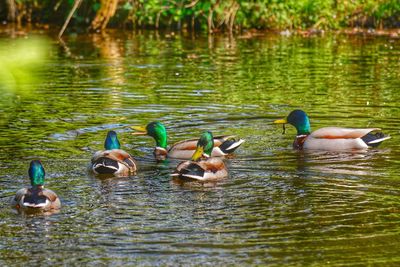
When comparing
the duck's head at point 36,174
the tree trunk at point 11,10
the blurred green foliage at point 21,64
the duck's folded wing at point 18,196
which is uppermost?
the blurred green foliage at point 21,64

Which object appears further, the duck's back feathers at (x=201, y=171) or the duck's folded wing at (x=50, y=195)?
the duck's back feathers at (x=201, y=171)

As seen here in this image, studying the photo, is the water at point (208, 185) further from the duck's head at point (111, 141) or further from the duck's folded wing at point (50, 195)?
the duck's head at point (111, 141)

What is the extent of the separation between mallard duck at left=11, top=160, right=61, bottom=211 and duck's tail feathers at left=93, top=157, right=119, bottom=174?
1.47 meters

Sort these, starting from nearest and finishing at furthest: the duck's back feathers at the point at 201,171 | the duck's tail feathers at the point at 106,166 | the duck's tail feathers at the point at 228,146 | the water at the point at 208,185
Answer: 1. the water at the point at 208,185
2. the duck's back feathers at the point at 201,171
3. the duck's tail feathers at the point at 106,166
4. the duck's tail feathers at the point at 228,146

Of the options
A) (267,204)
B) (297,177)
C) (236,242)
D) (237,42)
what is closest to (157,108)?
(297,177)

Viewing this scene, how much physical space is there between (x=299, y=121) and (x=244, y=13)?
16.6 metres

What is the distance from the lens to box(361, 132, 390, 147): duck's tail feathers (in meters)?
12.7

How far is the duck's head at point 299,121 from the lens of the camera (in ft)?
43.7

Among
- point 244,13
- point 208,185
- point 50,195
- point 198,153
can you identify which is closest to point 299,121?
point 198,153

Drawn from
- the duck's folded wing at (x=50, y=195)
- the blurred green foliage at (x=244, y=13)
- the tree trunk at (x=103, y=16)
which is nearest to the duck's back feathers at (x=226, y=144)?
the duck's folded wing at (x=50, y=195)

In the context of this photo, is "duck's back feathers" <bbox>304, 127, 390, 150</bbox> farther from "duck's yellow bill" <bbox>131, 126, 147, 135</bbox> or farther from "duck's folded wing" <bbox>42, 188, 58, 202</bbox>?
"duck's folded wing" <bbox>42, 188, 58, 202</bbox>

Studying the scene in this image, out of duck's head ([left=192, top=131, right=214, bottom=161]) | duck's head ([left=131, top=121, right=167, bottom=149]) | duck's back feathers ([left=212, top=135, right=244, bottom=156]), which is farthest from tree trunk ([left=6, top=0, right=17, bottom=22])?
duck's head ([left=192, top=131, right=214, bottom=161])

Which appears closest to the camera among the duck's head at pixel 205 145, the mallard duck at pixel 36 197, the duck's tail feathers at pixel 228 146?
the mallard duck at pixel 36 197

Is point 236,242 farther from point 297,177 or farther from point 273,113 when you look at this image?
point 273,113
